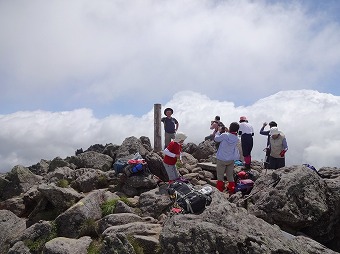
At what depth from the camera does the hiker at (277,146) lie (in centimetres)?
1823

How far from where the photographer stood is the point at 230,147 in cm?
1639

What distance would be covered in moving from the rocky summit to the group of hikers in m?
1.12

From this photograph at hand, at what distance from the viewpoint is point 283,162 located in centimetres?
1881

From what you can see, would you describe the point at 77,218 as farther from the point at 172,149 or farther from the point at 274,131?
the point at 274,131

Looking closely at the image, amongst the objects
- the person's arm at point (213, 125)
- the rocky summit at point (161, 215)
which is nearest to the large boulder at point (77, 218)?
the rocky summit at point (161, 215)

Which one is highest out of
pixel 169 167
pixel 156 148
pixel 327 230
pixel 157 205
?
pixel 156 148

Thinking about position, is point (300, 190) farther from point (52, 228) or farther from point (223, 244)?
point (52, 228)

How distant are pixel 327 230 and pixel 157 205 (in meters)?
7.15

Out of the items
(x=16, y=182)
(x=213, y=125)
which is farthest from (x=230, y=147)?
(x=16, y=182)

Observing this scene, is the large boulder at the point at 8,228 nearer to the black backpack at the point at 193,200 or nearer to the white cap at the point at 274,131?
the black backpack at the point at 193,200

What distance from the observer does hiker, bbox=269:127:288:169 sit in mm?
18234

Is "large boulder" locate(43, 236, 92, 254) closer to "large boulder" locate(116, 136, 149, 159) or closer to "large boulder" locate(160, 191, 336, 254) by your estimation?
"large boulder" locate(160, 191, 336, 254)

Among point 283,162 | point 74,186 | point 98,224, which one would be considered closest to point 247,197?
point 283,162

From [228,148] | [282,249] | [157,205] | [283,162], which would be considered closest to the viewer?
[282,249]
